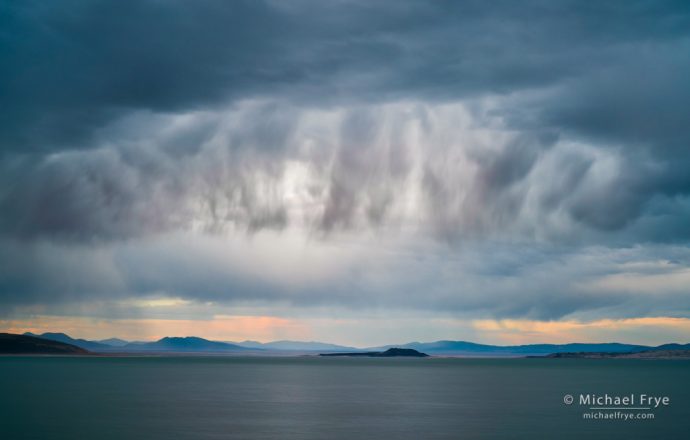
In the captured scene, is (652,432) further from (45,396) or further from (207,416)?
(45,396)

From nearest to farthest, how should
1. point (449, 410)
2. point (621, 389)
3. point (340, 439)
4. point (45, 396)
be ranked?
point (340, 439), point (449, 410), point (45, 396), point (621, 389)

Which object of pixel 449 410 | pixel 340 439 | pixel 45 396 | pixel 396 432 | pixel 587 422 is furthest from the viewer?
pixel 45 396

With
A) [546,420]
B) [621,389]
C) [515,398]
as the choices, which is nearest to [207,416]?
[546,420]

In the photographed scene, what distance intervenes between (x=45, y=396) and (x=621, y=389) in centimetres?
9991

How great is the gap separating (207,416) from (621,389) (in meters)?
87.2

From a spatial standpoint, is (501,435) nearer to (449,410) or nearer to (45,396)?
(449,410)

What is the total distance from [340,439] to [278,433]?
657cm

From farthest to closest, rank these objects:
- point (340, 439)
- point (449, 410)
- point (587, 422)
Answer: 1. point (449, 410)
2. point (587, 422)
3. point (340, 439)

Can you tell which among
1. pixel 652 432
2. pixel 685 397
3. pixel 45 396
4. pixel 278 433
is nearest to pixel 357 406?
pixel 278 433

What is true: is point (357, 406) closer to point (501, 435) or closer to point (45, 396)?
point (501, 435)

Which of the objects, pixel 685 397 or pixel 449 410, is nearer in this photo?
pixel 449 410

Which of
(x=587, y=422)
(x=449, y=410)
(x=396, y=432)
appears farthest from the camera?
(x=449, y=410)

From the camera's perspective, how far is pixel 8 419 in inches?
2975

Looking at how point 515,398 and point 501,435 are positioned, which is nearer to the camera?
point 501,435
